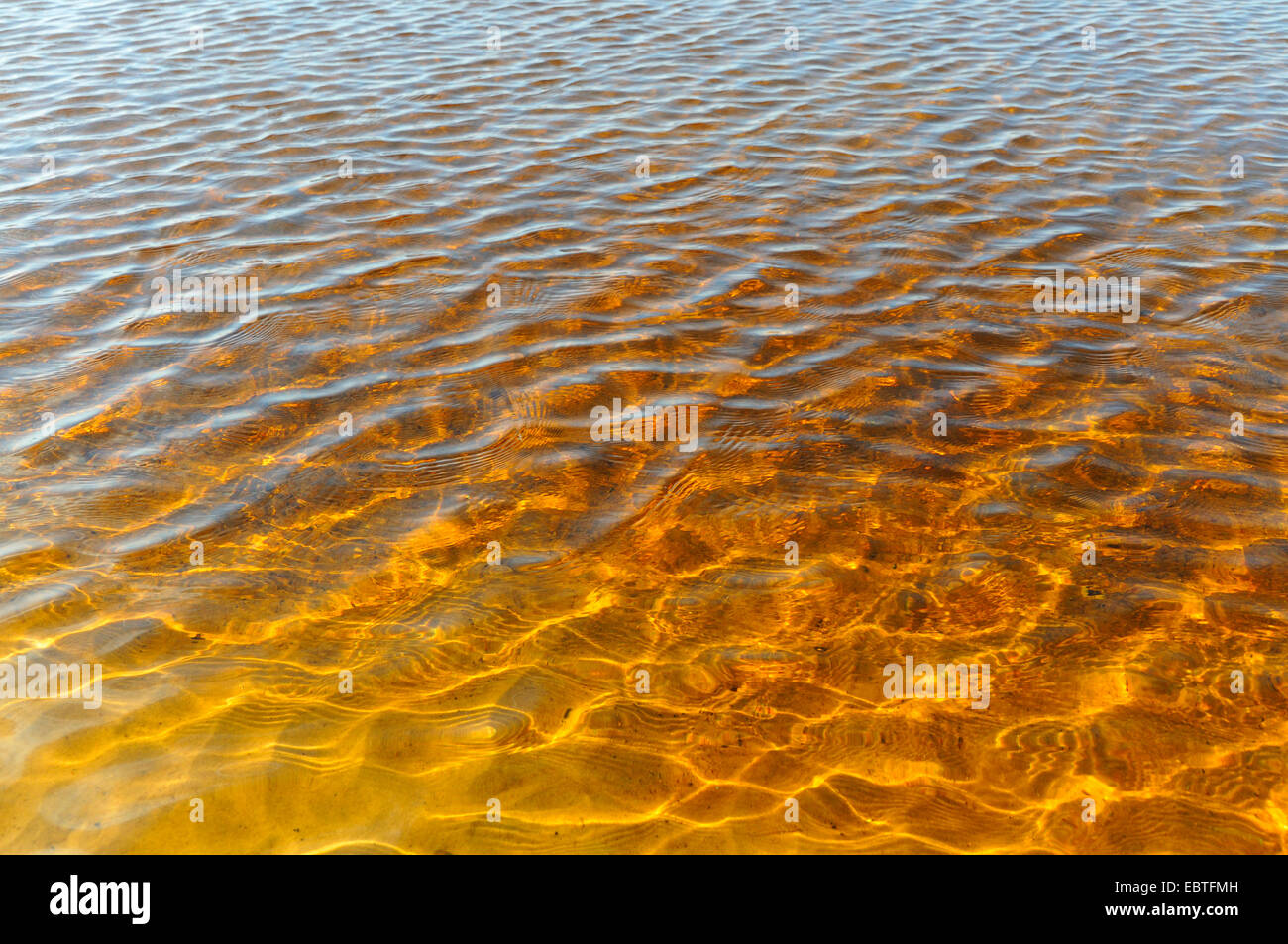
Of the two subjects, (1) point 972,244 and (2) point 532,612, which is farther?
(1) point 972,244

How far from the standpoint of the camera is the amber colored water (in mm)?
3721

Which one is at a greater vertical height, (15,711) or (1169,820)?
(15,711)

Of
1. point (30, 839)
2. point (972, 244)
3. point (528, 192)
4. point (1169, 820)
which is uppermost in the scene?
point (528, 192)

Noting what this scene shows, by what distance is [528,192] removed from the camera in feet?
27.3

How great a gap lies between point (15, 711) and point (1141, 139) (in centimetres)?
1017

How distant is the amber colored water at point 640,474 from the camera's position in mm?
3721

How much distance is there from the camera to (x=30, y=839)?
3.42 m

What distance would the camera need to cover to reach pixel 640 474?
529 centimetres

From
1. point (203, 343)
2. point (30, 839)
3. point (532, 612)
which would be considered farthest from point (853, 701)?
point (203, 343)
